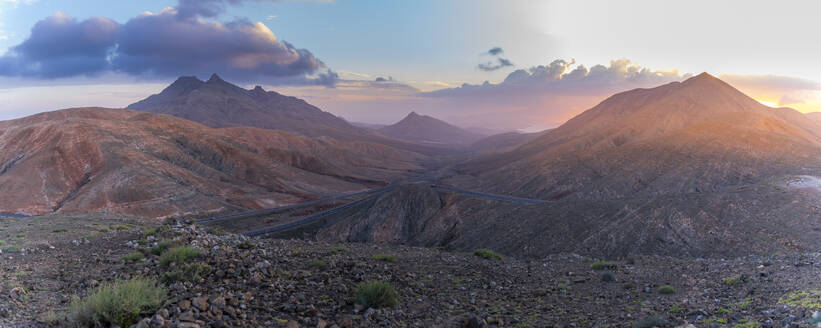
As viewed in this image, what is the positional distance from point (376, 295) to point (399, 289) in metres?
1.64

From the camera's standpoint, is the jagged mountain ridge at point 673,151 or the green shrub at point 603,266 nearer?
the green shrub at point 603,266

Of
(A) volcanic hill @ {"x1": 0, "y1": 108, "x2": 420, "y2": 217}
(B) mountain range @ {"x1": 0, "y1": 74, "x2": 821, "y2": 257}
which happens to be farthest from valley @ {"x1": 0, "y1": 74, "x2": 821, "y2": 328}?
(A) volcanic hill @ {"x1": 0, "y1": 108, "x2": 420, "y2": 217}

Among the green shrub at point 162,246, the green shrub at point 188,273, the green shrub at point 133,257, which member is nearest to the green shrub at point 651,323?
the green shrub at point 188,273

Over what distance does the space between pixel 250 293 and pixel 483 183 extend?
87701mm

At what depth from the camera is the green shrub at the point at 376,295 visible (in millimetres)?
8891

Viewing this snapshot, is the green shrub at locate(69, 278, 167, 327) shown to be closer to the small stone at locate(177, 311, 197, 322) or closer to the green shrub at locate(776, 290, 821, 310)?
the small stone at locate(177, 311, 197, 322)

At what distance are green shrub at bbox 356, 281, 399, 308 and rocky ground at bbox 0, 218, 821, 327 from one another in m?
0.24

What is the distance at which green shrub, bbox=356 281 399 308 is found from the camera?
8891mm

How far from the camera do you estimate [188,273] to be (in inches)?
344

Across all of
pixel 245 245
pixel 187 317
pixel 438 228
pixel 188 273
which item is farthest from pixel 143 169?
pixel 187 317

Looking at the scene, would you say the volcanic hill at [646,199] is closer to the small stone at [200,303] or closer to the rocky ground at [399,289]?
the rocky ground at [399,289]

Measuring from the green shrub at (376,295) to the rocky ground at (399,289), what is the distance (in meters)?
0.24

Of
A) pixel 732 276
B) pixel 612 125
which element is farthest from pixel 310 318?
pixel 612 125

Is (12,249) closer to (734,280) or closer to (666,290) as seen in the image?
(666,290)
